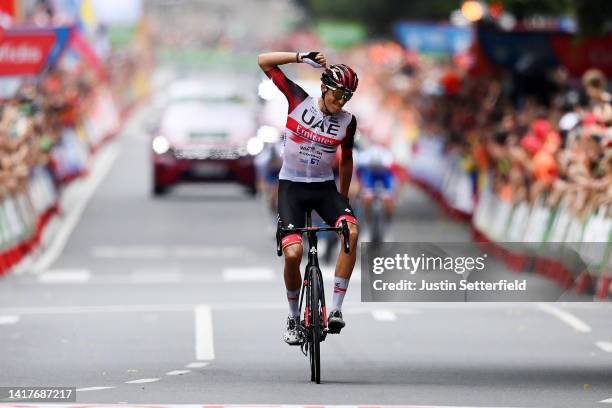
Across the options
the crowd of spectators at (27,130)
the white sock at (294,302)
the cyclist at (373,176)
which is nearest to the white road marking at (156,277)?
the crowd of spectators at (27,130)

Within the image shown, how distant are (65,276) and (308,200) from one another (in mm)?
11380

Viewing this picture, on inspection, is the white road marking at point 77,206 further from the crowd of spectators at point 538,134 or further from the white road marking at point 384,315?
the white road marking at point 384,315

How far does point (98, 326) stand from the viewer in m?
17.7

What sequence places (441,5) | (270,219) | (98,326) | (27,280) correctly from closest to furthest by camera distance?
1. (98,326)
2. (27,280)
3. (270,219)
4. (441,5)

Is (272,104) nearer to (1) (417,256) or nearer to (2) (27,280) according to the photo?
(2) (27,280)

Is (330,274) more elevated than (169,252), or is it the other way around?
(330,274)

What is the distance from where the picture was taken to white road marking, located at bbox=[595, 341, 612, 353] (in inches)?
619

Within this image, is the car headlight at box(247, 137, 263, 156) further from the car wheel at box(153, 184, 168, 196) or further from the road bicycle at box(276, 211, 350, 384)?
the road bicycle at box(276, 211, 350, 384)

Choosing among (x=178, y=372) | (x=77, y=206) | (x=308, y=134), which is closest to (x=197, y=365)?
(x=178, y=372)

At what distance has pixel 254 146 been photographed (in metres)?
37.7

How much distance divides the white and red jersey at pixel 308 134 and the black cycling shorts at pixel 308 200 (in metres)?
0.05

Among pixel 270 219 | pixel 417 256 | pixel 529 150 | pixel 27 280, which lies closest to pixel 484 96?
pixel 270 219

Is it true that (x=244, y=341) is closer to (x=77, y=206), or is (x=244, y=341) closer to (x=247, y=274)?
(x=247, y=274)

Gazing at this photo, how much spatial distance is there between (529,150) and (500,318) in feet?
22.1
